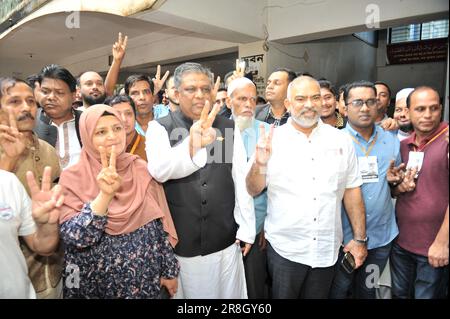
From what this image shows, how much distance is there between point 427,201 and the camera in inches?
65.9

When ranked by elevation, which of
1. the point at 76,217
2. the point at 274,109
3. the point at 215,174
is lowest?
the point at 76,217

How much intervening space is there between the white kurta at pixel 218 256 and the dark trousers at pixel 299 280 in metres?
0.23

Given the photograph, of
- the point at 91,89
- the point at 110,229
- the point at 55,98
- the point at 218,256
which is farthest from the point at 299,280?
the point at 91,89

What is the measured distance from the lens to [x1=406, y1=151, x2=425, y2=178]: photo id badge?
169 cm

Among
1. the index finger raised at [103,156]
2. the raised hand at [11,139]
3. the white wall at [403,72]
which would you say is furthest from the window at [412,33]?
the raised hand at [11,139]

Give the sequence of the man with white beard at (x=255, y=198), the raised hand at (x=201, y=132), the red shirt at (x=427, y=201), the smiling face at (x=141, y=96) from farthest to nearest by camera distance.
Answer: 1. the smiling face at (x=141, y=96)
2. the man with white beard at (x=255, y=198)
3. the red shirt at (x=427, y=201)
4. the raised hand at (x=201, y=132)

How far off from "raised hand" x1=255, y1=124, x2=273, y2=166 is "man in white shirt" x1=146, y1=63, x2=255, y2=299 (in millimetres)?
181

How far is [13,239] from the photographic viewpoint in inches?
51.0

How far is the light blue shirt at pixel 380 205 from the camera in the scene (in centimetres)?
184

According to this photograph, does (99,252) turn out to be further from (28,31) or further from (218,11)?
(28,31)

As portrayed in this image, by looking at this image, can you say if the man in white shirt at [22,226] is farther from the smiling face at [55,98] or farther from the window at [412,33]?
the window at [412,33]

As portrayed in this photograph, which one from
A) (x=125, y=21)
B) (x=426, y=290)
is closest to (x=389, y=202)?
(x=426, y=290)

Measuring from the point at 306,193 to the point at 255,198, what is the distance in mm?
392
